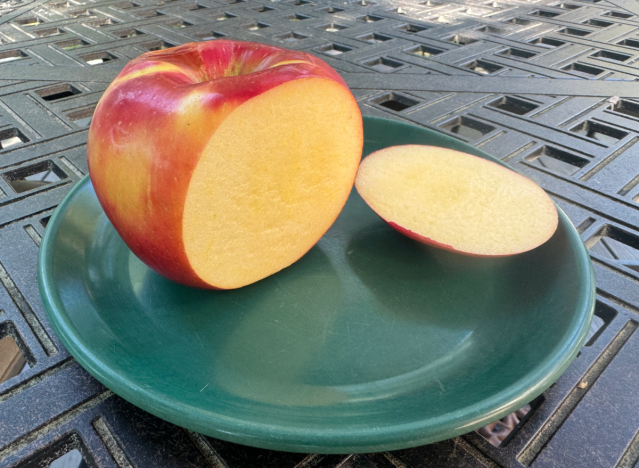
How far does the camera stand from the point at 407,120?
0.69 metres

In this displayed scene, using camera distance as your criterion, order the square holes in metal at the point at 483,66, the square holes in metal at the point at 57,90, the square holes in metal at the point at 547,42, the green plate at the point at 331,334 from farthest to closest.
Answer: the square holes in metal at the point at 547,42 → the square holes in metal at the point at 483,66 → the square holes in metal at the point at 57,90 → the green plate at the point at 331,334

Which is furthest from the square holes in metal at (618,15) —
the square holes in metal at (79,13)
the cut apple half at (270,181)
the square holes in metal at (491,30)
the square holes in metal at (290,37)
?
the square holes in metal at (79,13)

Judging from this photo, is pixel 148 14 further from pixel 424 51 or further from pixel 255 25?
pixel 424 51

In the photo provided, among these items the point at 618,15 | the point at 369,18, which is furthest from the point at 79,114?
the point at 618,15

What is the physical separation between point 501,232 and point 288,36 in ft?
2.59

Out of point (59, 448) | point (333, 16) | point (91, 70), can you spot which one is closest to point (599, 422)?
point (59, 448)

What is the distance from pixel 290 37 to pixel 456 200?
74cm

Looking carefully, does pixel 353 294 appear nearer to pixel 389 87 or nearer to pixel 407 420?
pixel 407 420

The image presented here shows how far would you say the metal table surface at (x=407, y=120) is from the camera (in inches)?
11.1

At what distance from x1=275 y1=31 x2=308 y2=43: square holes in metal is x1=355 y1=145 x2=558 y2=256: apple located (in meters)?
0.63

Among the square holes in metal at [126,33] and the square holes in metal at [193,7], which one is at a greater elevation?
the square holes in metal at [193,7]

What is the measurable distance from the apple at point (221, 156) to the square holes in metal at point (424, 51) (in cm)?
64

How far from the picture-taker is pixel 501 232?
1.37 feet

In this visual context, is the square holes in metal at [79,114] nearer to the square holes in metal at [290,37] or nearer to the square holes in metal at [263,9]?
the square holes in metal at [290,37]
